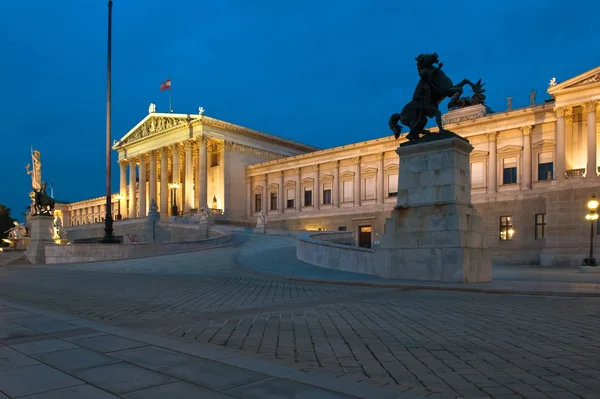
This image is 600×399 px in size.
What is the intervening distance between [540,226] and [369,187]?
66.8 feet

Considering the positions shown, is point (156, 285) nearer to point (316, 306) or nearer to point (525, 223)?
point (316, 306)

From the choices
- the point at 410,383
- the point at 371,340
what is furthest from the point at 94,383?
the point at 371,340

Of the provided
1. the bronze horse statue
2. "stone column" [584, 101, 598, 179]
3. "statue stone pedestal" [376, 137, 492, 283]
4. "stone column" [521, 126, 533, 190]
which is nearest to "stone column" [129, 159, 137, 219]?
the bronze horse statue

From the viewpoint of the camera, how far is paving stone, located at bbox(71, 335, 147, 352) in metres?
5.77

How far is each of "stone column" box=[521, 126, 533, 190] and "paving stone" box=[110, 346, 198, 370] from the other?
44.5 meters

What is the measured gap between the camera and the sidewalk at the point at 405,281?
1184 centimetres

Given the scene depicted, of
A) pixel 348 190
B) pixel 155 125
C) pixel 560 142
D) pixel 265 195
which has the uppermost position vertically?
pixel 155 125

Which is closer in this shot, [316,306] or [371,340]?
[371,340]

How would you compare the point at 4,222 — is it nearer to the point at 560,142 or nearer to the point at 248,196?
the point at 248,196

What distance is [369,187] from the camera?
57.1 m

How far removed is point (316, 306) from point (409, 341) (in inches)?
142

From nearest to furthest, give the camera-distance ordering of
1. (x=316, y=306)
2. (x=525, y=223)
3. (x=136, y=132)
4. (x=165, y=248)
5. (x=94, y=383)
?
(x=94, y=383) < (x=316, y=306) < (x=165, y=248) < (x=525, y=223) < (x=136, y=132)

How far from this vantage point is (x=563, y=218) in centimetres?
3772

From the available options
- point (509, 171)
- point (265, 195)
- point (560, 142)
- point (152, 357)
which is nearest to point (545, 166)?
point (509, 171)
